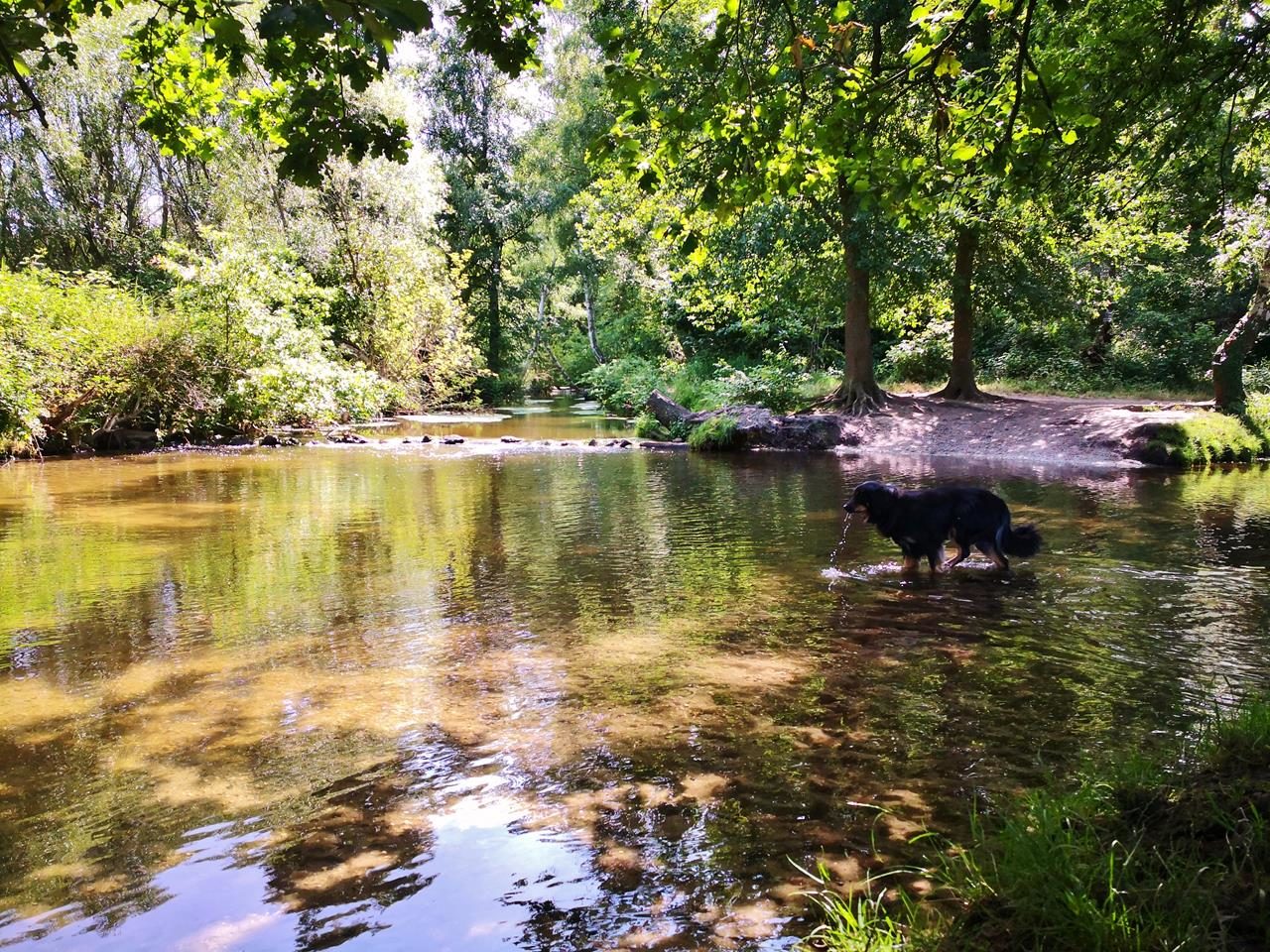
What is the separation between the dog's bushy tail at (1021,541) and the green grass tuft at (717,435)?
1275cm

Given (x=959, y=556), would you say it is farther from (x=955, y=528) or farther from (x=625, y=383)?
(x=625, y=383)

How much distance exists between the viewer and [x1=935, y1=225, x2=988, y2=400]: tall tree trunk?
21.9 m

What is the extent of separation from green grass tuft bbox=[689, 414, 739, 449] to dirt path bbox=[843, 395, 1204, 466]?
9.70ft

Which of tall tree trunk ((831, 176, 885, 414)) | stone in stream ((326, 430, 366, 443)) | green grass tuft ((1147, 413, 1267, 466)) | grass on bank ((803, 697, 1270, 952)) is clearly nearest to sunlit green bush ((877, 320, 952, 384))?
tall tree trunk ((831, 176, 885, 414))

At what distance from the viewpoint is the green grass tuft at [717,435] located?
21.1 meters

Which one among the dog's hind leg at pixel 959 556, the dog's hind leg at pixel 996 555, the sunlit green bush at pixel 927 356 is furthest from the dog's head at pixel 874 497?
the sunlit green bush at pixel 927 356

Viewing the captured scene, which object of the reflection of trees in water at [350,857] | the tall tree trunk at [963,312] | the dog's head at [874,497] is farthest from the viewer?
the tall tree trunk at [963,312]

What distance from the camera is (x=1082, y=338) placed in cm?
2933

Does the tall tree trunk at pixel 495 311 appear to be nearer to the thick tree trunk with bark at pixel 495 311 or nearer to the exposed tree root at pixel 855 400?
the thick tree trunk with bark at pixel 495 311

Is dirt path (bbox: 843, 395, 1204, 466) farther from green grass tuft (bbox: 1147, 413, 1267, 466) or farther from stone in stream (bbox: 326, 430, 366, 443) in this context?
stone in stream (bbox: 326, 430, 366, 443)

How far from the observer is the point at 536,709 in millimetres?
5156

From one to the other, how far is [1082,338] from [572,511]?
2405cm

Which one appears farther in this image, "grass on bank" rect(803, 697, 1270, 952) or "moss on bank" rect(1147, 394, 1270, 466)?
"moss on bank" rect(1147, 394, 1270, 466)

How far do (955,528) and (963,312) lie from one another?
16.1 meters
